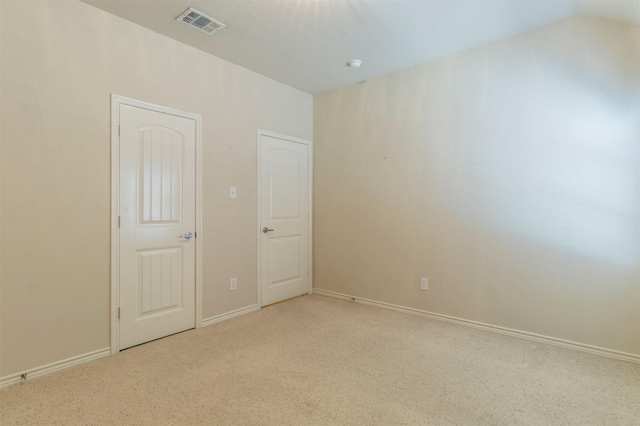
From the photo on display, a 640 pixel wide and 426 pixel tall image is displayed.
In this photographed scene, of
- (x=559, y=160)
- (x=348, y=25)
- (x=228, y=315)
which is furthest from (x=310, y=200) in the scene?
(x=559, y=160)

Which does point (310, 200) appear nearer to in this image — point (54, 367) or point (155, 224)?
point (155, 224)

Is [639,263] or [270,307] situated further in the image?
[270,307]

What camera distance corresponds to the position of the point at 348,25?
105 inches

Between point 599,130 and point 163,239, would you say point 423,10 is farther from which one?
point 163,239

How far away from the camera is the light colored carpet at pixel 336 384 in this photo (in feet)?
5.89

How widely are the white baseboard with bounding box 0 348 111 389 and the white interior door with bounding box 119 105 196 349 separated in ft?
0.57

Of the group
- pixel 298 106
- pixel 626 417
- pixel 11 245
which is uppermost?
pixel 298 106

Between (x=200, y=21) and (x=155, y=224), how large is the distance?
1711 mm

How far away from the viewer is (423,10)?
247 centimetres

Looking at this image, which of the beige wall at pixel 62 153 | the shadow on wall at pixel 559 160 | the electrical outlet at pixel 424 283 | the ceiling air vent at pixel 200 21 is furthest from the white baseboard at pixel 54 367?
the shadow on wall at pixel 559 160

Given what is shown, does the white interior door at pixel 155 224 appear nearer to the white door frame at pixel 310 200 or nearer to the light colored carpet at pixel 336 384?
the light colored carpet at pixel 336 384

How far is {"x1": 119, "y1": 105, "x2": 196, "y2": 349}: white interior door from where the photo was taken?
2627mm

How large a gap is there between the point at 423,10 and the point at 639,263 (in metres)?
2.48

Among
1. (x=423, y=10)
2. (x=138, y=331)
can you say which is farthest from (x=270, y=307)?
A: (x=423, y=10)
